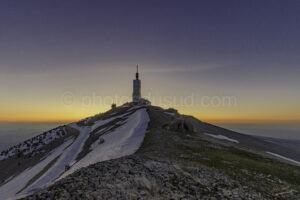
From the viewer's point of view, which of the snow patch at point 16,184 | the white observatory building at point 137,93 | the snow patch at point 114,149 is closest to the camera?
the snow patch at point 114,149

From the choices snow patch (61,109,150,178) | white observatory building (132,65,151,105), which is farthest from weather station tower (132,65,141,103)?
snow patch (61,109,150,178)

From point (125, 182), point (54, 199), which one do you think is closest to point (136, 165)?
point (125, 182)

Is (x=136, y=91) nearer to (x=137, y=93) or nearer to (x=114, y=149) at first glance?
(x=137, y=93)

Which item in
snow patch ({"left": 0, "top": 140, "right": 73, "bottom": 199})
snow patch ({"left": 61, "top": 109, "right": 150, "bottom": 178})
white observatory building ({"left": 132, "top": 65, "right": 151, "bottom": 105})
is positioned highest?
white observatory building ({"left": 132, "top": 65, "right": 151, "bottom": 105})

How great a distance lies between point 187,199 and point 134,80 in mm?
98022

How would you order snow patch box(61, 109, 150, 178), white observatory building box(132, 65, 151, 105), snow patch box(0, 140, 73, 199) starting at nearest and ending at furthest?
snow patch box(61, 109, 150, 178) → snow patch box(0, 140, 73, 199) → white observatory building box(132, 65, 151, 105)

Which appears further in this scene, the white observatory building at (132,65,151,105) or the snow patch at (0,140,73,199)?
the white observatory building at (132,65,151,105)

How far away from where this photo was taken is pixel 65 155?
115 ft

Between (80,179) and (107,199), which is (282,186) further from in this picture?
(80,179)

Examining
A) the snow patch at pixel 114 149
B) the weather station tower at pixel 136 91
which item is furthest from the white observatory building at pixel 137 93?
the snow patch at pixel 114 149

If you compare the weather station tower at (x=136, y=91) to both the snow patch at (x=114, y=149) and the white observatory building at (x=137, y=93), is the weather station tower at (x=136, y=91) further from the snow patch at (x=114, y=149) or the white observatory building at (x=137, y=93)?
the snow patch at (x=114, y=149)

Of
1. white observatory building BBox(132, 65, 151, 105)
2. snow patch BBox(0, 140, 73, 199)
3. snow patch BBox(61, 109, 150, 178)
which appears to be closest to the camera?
snow patch BBox(61, 109, 150, 178)

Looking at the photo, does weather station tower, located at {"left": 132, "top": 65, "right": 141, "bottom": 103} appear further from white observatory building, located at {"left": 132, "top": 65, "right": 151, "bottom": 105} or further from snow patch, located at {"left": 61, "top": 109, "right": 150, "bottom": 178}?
snow patch, located at {"left": 61, "top": 109, "right": 150, "bottom": 178}

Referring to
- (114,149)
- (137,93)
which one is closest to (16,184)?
(114,149)
